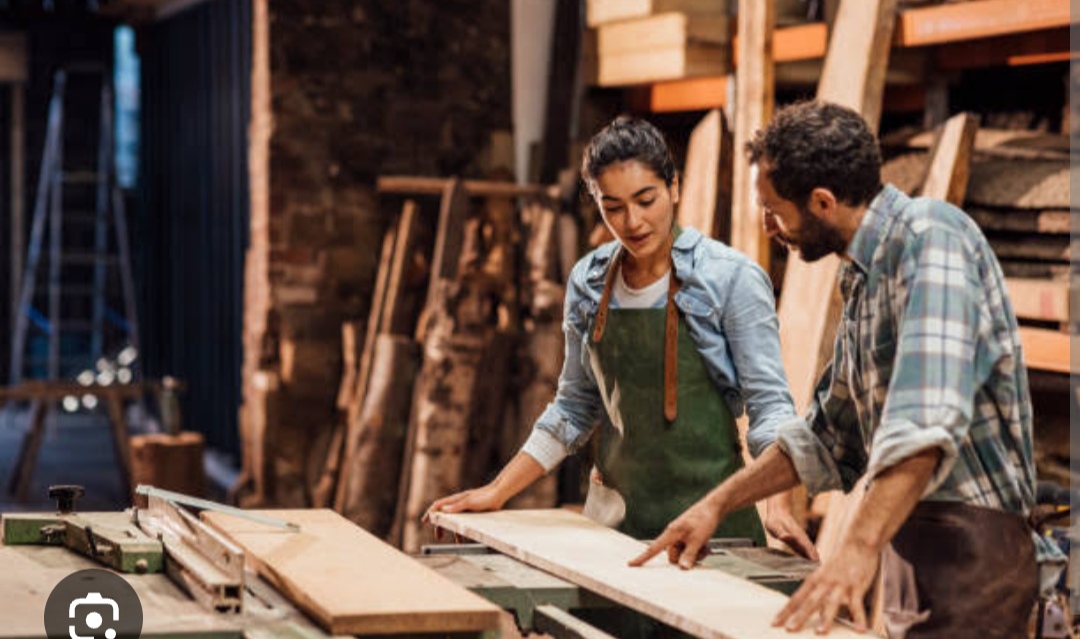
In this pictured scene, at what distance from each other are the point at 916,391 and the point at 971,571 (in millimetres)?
358

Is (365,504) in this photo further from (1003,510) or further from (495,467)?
(1003,510)

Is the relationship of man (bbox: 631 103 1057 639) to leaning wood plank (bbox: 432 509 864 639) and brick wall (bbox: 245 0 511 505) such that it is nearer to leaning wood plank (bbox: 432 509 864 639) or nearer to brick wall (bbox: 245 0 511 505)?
leaning wood plank (bbox: 432 509 864 639)

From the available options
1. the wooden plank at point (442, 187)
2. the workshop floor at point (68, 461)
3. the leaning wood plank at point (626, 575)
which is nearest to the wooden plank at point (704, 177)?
the wooden plank at point (442, 187)

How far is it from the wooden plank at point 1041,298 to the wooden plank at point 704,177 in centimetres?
128

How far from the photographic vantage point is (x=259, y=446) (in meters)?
8.12

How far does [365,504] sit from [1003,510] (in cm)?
498

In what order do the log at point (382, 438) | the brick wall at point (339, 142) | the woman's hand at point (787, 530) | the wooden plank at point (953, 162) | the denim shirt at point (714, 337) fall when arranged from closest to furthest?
the woman's hand at point (787, 530) → the denim shirt at point (714, 337) → the wooden plank at point (953, 162) → the log at point (382, 438) → the brick wall at point (339, 142)

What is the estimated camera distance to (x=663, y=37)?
6.50m

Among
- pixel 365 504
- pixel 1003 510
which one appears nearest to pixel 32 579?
pixel 1003 510

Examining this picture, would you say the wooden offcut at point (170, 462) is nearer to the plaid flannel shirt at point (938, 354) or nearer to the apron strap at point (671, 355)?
the apron strap at point (671, 355)

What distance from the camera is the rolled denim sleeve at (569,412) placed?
12.2 feet

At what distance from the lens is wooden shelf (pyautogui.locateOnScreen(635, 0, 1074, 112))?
5137 millimetres

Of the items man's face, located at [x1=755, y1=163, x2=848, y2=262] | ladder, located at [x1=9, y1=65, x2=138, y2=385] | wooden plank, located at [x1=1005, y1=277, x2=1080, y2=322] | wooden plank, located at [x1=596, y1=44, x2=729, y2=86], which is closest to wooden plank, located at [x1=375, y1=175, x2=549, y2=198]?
wooden plank, located at [x1=596, y1=44, x2=729, y2=86]

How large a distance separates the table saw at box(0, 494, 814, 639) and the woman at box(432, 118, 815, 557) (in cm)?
29
